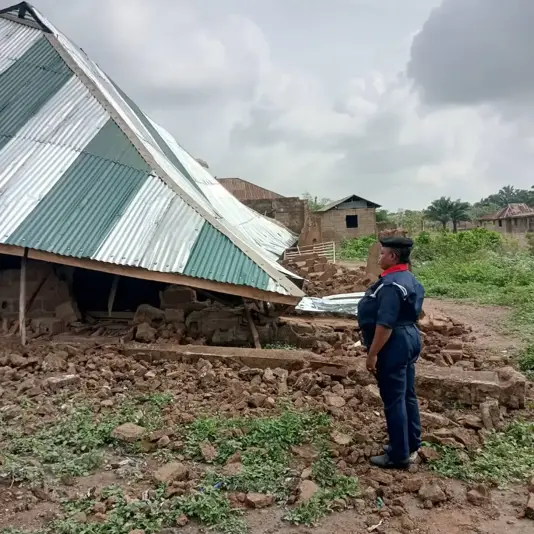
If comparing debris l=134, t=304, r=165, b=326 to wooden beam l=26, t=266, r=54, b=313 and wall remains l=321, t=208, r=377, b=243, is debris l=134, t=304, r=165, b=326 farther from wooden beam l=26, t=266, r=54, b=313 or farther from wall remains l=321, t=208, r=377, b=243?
wall remains l=321, t=208, r=377, b=243

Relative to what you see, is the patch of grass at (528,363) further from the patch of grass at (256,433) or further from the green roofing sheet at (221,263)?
the green roofing sheet at (221,263)

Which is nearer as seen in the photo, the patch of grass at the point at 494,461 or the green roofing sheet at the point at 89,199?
the patch of grass at the point at 494,461

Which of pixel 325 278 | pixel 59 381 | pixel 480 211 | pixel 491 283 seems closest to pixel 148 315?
Answer: pixel 59 381

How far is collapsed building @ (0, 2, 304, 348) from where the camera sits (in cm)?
636

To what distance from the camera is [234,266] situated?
648 cm

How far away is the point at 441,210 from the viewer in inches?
1630

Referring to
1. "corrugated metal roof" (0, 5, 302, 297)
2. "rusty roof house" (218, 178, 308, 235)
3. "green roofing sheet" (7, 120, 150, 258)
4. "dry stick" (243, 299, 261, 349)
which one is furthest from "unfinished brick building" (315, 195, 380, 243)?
"dry stick" (243, 299, 261, 349)

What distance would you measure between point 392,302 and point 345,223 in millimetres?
27333

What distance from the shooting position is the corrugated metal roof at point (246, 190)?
36062 mm

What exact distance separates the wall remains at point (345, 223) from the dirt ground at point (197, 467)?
23201 mm

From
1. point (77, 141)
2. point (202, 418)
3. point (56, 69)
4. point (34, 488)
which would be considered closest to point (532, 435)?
point (202, 418)

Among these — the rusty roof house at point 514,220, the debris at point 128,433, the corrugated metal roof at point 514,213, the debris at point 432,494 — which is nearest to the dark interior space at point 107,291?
the debris at point 128,433

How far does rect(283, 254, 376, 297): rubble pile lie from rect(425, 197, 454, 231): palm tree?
28854 mm

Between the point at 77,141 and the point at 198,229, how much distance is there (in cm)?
265
